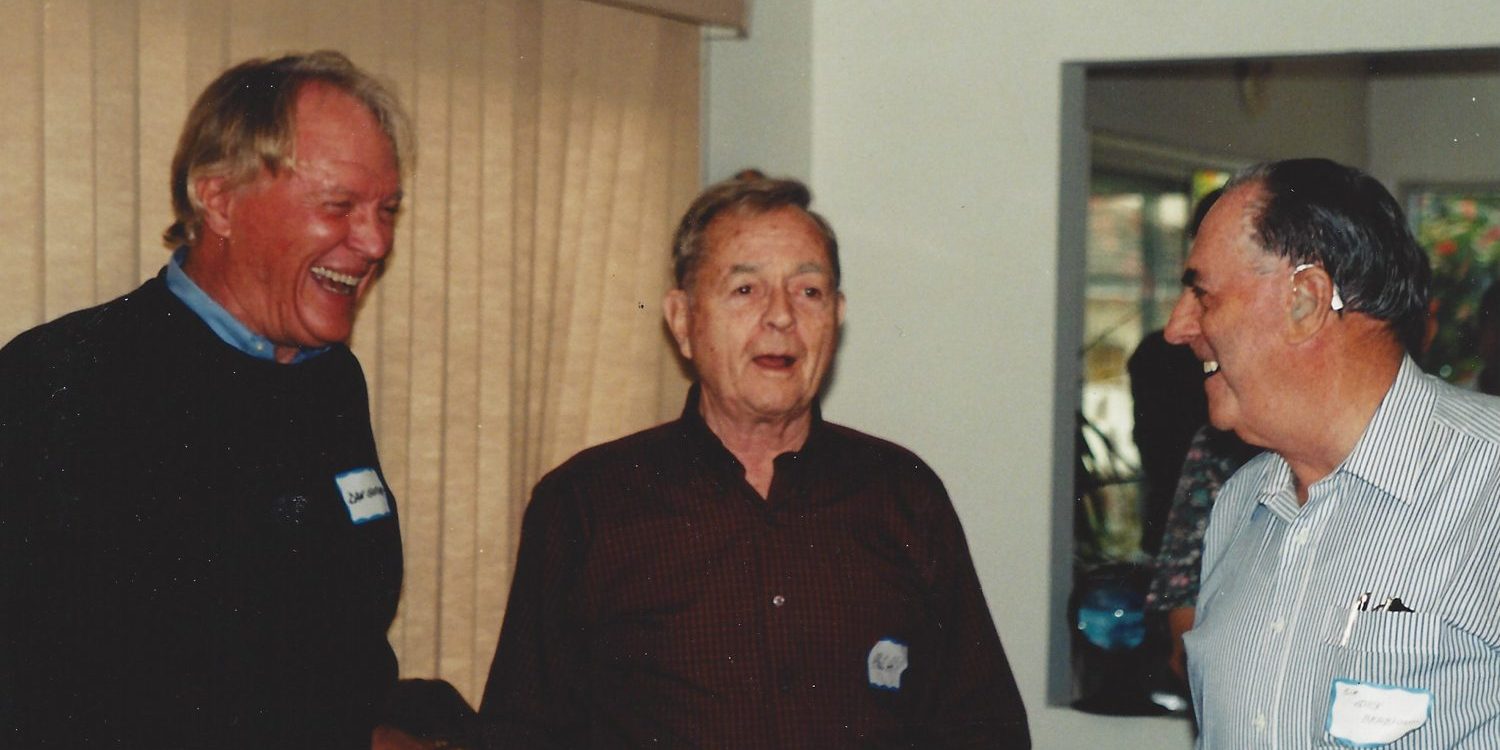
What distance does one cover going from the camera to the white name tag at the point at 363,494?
7.66 ft

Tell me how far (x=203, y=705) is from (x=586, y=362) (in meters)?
1.66

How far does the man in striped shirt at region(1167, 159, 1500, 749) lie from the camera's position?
1872 mm

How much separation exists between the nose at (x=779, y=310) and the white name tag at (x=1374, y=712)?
3.34ft

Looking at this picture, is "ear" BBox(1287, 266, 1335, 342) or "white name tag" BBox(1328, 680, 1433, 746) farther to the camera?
"ear" BBox(1287, 266, 1335, 342)

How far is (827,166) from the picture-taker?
13.2 ft

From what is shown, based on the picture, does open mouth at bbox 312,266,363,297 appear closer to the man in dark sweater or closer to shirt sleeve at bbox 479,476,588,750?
the man in dark sweater

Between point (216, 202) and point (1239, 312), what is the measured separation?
1516 mm

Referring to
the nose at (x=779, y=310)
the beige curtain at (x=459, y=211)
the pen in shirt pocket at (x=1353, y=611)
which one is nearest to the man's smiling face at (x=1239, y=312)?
the pen in shirt pocket at (x=1353, y=611)

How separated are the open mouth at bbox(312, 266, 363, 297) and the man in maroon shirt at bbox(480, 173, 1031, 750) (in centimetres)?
47

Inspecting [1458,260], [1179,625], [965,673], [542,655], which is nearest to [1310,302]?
[965,673]

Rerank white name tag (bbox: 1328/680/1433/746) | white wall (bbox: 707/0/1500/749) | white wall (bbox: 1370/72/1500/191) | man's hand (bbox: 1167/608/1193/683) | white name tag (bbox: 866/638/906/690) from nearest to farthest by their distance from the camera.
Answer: white name tag (bbox: 1328/680/1433/746), white name tag (bbox: 866/638/906/690), man's hand (bbox: 1167/608/1193/683), white wall (bbox: 707/0/1500/749), white wall (bbox: 1370/72/1500/191)

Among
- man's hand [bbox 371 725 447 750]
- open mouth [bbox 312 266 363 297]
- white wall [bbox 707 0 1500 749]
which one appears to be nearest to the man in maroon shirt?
man's hand [bbox 371 725 447 750]

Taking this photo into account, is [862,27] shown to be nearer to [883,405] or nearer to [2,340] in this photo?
[883,405]

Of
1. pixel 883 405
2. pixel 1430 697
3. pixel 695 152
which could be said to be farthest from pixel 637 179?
pixel 1430 697
